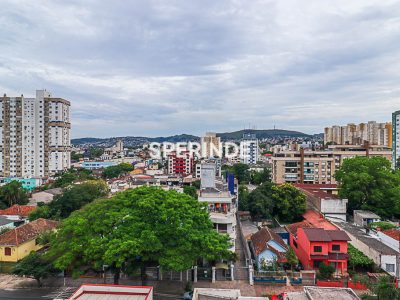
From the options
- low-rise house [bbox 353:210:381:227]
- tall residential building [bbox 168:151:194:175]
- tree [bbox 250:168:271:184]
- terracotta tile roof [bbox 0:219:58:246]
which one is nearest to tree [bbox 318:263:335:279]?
low-rise house [bbox 353:210:381:227]

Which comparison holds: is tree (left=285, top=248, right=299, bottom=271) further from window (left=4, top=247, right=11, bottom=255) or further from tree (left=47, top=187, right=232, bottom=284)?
window (left=4, top=247, right=11, bottom=255)

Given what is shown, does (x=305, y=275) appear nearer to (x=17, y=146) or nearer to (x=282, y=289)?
(x=282, y=289)

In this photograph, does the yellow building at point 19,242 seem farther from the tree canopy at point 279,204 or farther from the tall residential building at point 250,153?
the tall residential building at point 250,153

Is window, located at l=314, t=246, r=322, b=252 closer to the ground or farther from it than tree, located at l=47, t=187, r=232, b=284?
closer to the ground

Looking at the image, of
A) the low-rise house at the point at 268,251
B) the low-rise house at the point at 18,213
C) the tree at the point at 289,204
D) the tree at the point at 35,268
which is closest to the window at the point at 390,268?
the low-rise house at the point at 268,251

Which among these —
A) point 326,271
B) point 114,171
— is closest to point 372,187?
point 326,271

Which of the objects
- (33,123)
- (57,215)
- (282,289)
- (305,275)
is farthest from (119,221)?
(33,123)

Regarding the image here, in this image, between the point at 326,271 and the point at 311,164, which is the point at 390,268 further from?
the point at 311,164
